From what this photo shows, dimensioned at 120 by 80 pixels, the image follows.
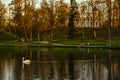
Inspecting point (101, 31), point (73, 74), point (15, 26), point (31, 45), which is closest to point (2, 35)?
point (15, 26)

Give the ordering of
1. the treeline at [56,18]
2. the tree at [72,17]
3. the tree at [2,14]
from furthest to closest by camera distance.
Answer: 1. the tree at [2,14]
2. the tree at [72,17]
3. the treeline at [56,18]

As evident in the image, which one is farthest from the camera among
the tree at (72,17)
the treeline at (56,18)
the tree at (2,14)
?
the tree at (2,14)

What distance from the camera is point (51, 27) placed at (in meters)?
107

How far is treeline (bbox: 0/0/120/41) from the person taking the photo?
107250 mm

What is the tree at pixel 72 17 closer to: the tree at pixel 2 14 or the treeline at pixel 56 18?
the treeline at pixel 56 18

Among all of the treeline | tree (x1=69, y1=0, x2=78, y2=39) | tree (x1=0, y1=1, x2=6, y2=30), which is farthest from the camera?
tree (x1=0, y1=1, x2=6, y2=30)

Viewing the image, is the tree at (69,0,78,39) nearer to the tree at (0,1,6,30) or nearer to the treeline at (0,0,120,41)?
the treeline at (0,0,120,41)

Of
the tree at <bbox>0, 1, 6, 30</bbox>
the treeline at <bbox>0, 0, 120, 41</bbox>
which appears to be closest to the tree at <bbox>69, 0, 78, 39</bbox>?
the treeline at <bbox>0, 0, 120, 41</bbox>

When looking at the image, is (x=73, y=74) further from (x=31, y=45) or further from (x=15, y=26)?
(x=15, y=26)

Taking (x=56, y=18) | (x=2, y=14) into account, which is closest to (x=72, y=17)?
(x=56, y=18)

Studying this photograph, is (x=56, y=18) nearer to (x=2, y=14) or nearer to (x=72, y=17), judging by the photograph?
(x=72, y=17)

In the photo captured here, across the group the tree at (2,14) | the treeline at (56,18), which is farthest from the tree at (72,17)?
the tree at (2,14)

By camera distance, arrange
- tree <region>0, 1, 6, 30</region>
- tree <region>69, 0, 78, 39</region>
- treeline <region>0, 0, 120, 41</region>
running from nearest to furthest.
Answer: treeline <region>0, 0, 120, 41</region>
tree <region>69, 0, 78, 39</region>
tree <region>0, 1, 6, 30</region>

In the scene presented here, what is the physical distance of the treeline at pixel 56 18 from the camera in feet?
352
